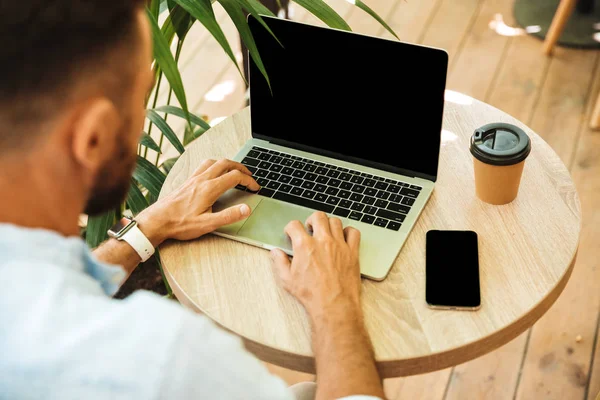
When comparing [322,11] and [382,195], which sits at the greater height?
[322,11]

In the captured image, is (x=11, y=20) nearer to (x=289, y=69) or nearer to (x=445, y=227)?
(x=289, y=69)

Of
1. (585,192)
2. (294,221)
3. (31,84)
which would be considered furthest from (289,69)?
(585,192)

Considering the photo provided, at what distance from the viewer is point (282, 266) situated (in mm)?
1059

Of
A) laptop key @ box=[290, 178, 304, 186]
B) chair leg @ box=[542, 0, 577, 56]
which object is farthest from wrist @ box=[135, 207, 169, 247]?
chair leg @ box=[542, 0, 577, 56]

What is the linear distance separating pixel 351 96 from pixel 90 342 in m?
0.68

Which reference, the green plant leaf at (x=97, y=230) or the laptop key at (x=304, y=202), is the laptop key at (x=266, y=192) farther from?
the green plant leaf at (x=97, y=230)

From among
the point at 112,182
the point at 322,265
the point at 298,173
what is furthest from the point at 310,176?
the point at 112,182

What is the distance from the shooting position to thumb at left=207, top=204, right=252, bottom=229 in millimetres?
1129

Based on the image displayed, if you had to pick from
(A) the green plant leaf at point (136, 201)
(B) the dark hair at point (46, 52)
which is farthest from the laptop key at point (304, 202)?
(B) the dark hair at point (46, 52)

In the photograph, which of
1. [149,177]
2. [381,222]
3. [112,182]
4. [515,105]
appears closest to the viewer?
[112,182]

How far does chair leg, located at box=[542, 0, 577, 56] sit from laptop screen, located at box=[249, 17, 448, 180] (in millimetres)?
1534

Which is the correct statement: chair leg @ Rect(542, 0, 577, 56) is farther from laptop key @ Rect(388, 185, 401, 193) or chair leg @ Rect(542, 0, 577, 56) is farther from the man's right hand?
the man's right hand

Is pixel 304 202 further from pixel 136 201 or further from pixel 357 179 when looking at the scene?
pixel 136 201

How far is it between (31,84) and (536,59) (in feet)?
7.34
